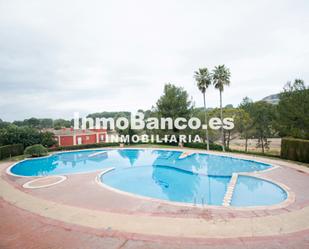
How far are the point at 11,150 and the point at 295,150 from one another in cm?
3081

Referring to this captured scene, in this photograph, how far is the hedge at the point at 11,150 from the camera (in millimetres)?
21875

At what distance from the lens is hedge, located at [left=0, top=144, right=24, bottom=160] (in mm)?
21875

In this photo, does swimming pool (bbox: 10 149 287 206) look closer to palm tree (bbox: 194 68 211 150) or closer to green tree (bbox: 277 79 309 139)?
green tree (bbox: 277 79 309 139)

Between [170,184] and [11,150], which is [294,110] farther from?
[11,150]

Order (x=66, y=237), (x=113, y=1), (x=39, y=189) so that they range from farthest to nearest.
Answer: (x=113, y=1) → (x=39, y=189) → (x=66, y=237)

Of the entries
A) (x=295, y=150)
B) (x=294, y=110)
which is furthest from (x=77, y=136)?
(x=294, y=110)

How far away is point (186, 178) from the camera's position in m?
15.3

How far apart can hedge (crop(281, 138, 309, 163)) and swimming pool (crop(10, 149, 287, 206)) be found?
3180 millimetres

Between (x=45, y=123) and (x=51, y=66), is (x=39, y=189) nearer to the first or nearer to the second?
(x=51, y=66)

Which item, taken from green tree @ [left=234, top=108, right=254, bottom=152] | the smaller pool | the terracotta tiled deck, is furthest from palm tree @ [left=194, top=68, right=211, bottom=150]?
the terracotta tiled deck

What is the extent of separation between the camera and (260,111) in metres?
26.7

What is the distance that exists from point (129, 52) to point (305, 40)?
1528cm

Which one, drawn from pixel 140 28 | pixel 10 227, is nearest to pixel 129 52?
pixel 140 28

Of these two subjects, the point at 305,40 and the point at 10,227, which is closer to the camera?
the point at 10,227
